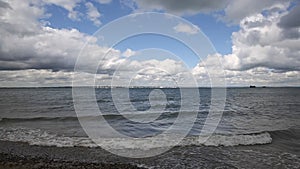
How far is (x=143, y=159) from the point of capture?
12656 mm

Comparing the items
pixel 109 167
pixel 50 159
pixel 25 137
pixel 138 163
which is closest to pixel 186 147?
pixel 138 163

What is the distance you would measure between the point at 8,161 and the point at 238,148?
12.9 m

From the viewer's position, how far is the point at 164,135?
1919cm

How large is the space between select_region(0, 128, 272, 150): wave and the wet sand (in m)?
1.00

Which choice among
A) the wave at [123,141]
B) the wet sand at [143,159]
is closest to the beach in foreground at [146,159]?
the wet sand at [143,159]

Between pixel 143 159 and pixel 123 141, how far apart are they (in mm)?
4353

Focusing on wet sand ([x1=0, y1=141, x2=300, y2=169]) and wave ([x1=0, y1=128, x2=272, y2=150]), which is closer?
wet sand ([x1=0, y1=141, x2=300, y2=169])

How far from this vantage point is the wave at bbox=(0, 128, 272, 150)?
15609 mm

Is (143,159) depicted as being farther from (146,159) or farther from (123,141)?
(123,141)

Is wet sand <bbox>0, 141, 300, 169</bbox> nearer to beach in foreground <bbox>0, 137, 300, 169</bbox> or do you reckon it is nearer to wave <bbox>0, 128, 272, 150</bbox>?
beach in foreground <bbox>0, 137, 300, 169</bbox>

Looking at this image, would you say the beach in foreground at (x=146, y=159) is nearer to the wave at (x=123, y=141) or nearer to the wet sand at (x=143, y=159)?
the wet sand at (x=143, y=159)

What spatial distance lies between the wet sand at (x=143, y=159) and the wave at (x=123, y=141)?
1.00 m

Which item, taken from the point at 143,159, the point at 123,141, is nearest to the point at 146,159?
the point at 143,159

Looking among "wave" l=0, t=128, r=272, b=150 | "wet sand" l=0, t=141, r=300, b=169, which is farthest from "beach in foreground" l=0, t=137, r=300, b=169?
"wave" l=0, t=128, r=272, b=150
